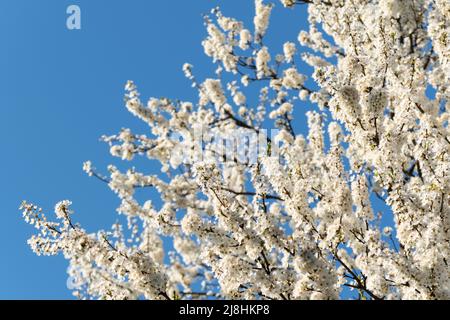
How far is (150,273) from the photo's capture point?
6504mm

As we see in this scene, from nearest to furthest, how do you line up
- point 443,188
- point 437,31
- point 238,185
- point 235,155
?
point 443,188 → point 437,31 → point 235,155 → point 238,185

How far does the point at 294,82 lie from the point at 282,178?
6.20 m

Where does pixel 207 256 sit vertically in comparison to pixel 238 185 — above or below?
below

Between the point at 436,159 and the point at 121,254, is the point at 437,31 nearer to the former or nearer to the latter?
the point at 436,159

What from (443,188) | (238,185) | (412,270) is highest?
(238,185)

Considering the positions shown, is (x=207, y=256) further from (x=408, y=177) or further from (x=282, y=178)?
(x=408, y=177)

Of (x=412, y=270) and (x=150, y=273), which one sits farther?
(x=150, y=273)

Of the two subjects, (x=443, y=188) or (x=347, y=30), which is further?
(x=347, y=30)

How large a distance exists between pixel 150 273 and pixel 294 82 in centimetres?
694
